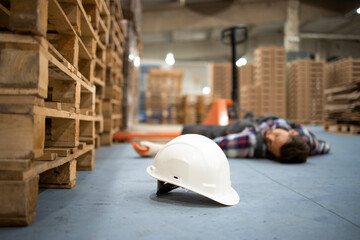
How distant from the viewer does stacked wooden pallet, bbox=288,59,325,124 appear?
13195mm

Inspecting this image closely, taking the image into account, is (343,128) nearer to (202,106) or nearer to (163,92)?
(202,106)

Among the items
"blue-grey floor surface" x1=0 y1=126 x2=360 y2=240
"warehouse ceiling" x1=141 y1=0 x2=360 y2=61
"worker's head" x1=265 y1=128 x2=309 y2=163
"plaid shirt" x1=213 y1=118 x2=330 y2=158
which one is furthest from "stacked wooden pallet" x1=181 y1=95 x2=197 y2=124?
"blue-grey floor surface" x1=0 y1=126 x2=360 y2=240

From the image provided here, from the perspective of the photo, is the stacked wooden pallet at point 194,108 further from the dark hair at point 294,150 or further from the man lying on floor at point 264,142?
the dark hair at point 294,150

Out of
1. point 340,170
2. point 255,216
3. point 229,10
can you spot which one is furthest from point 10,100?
point 229,10

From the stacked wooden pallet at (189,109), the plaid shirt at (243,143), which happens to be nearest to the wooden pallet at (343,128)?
the plaid shirt at (243,143)

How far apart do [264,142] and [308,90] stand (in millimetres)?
10809

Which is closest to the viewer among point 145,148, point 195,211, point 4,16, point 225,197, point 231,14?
point 195,211

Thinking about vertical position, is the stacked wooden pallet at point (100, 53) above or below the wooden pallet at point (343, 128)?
above

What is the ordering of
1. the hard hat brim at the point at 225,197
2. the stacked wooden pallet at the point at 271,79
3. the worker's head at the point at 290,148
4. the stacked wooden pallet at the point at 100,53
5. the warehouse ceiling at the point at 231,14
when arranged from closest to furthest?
the hard hat brim at the point at 225,197, the worker's head at the point at 290,148, the stacked wooden pallet at the point at 100,53, the stacked wooden pallet at the point at 271,79, the warehouse ceiling at the point at 231,14

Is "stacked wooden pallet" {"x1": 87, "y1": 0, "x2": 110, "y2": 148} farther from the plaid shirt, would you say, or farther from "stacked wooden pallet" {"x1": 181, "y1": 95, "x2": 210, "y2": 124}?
"stacked wooden pallet" {"x1": 181, "y1": 95, "x2": 210, "y2": 124}

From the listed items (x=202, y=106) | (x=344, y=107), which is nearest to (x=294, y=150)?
(x=344, y=107)

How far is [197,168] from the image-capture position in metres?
1.72

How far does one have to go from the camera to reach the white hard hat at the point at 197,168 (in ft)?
5.63

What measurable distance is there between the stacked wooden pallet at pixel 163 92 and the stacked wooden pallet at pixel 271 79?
18.0 ft
